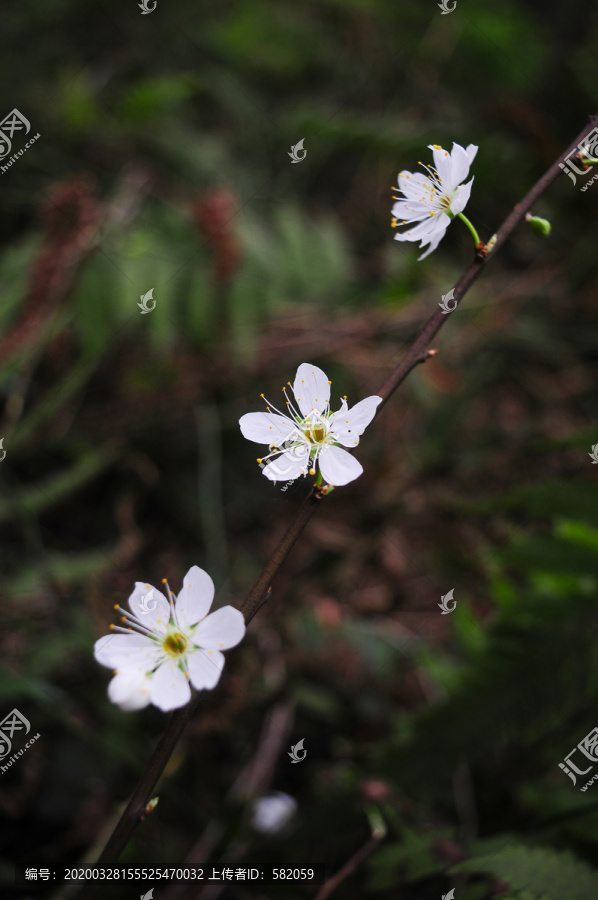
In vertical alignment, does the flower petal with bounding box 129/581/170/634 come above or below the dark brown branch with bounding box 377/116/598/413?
below

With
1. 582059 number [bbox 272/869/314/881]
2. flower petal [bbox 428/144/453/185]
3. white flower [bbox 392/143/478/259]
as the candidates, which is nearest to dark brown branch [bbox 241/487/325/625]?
white flower [bbox 392/143/478/259]

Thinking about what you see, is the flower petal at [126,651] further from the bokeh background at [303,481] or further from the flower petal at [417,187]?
the flower petal at [417,187]

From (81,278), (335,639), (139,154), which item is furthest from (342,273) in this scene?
(335,639)

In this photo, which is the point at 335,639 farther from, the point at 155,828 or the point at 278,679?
the point at 155,828

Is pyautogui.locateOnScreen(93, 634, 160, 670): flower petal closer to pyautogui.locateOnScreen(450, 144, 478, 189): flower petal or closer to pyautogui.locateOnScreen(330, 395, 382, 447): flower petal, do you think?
pyautogui.locateOnScreen(330, 395, 382, 447): flower petal

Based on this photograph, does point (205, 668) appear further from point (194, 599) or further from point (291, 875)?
point (291, 875)

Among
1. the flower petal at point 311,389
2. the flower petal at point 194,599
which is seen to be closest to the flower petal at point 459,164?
the flower petal at point 311,389
